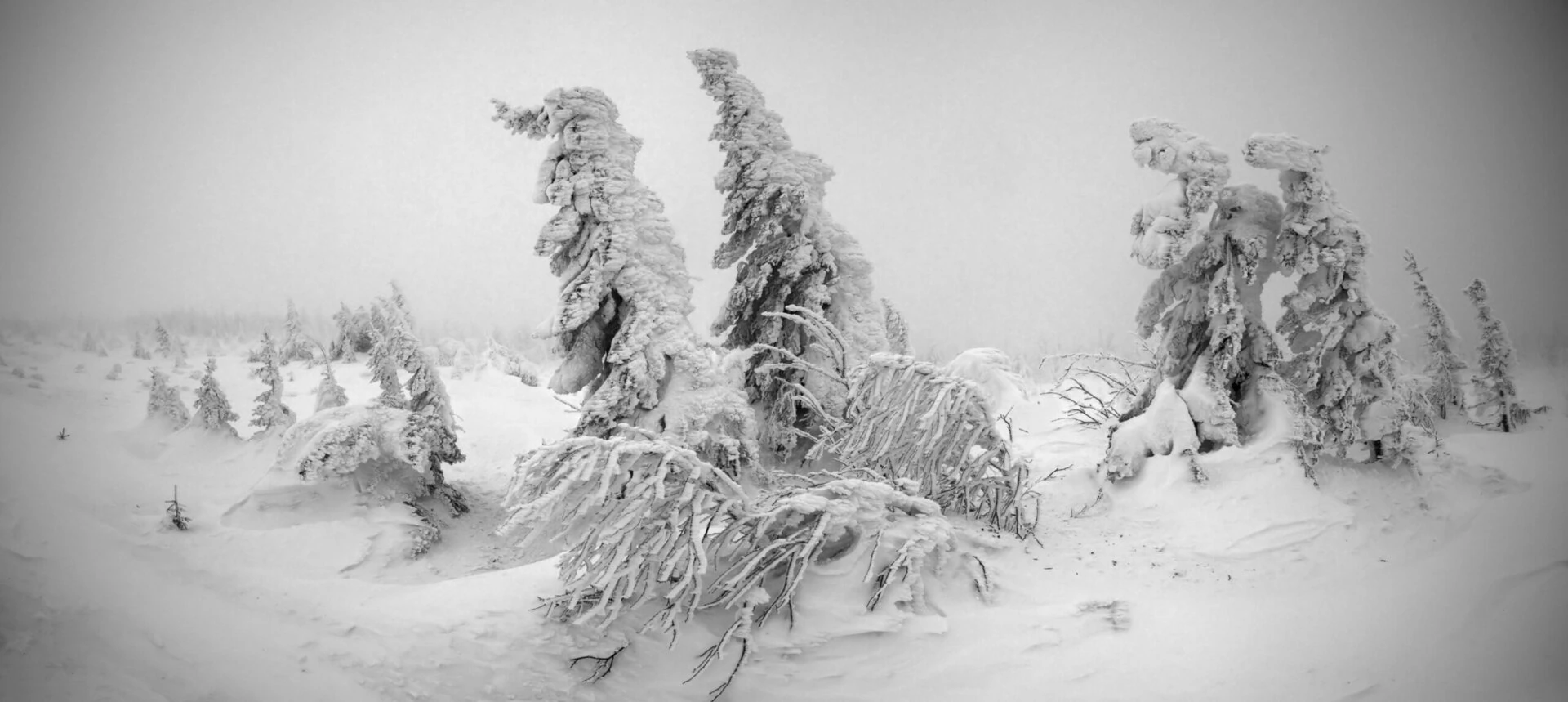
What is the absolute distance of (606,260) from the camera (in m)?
11.2

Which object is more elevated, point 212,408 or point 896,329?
point 896,329

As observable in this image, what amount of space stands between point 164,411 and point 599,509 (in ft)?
42.8

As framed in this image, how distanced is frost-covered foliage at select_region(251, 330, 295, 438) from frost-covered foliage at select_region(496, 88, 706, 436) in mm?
7278

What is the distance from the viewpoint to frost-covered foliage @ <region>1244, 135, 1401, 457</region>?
8.26 meters

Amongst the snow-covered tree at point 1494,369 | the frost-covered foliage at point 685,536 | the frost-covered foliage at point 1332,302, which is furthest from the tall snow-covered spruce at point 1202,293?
the snow-covered tree at point 1494,369

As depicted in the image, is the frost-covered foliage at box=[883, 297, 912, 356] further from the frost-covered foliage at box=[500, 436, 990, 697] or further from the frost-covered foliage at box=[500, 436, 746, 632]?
the frost-covered foliage at box=[500, 436, 746, 632]

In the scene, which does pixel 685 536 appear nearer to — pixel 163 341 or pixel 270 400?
pixel 270 400

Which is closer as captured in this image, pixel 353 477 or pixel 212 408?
pixel 353 477

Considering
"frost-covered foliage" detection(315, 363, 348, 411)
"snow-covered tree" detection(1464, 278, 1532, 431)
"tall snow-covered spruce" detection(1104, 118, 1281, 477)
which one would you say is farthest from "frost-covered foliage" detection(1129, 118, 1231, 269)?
"frost-covered foliage" detection(315, 363, 348, 411)

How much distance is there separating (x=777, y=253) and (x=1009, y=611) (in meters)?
8.28

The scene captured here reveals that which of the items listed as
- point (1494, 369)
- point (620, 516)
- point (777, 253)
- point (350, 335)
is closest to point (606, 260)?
point (777, 253)

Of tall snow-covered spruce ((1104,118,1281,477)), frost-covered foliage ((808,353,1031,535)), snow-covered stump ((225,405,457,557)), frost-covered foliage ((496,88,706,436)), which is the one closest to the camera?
frost-covered foliage ((808,353,1031,535))

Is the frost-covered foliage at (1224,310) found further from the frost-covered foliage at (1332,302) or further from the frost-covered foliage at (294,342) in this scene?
the frost-covered foliage at (294,342)

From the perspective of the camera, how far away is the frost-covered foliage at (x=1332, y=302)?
826 centimetres
